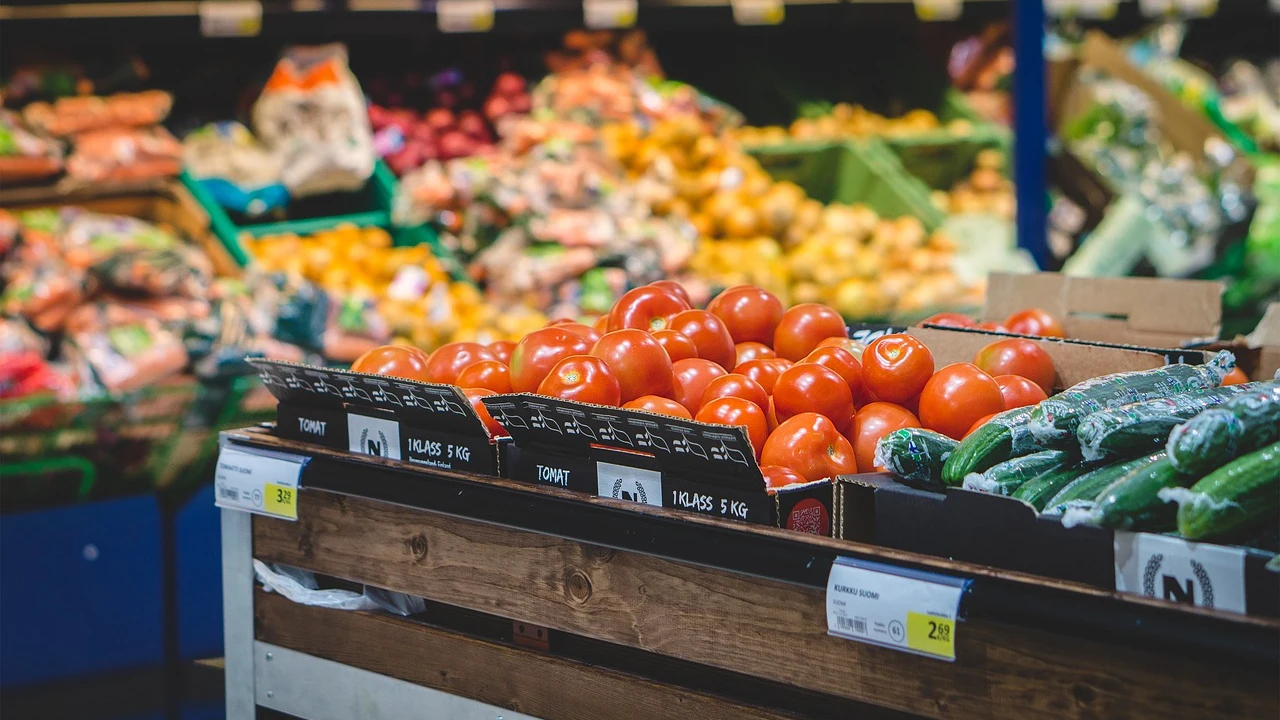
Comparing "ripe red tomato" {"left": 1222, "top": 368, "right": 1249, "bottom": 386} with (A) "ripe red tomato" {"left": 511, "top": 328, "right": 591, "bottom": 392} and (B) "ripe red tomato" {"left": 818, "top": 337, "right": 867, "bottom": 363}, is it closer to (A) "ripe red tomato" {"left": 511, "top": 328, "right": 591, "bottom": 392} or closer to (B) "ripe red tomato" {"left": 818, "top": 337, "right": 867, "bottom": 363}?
(B) "ripe red tomato" {"left": 818, "top": 337, "right": 867, "bottom": 363}

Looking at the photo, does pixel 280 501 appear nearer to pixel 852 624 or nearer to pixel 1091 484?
pixel 852 624

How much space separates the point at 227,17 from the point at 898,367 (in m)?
3.34

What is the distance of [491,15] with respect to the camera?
4.78m

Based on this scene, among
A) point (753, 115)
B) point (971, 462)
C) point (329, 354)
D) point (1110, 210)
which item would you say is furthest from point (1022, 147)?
point (971, 462)

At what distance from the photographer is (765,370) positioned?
1974 millimetres

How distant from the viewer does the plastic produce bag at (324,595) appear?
1846 millimetres

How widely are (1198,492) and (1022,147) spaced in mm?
3533

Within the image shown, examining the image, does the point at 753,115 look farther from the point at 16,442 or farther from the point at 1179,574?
the point at 1179,574

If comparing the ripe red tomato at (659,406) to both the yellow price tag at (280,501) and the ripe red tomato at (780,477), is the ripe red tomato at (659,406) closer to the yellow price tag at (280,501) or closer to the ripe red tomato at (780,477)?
the ripe red tomato at (780,477)

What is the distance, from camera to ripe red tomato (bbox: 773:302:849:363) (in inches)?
83.8

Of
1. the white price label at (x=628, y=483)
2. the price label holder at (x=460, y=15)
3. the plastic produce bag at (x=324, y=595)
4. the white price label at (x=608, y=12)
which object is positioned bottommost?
the plastic produce bag at (x=324, y=595)

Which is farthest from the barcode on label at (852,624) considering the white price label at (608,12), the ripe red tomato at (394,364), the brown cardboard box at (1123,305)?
the white price label at (608,12)

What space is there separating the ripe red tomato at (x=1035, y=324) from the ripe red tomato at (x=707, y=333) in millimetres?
654

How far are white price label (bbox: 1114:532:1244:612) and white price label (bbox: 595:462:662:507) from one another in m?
0.56
